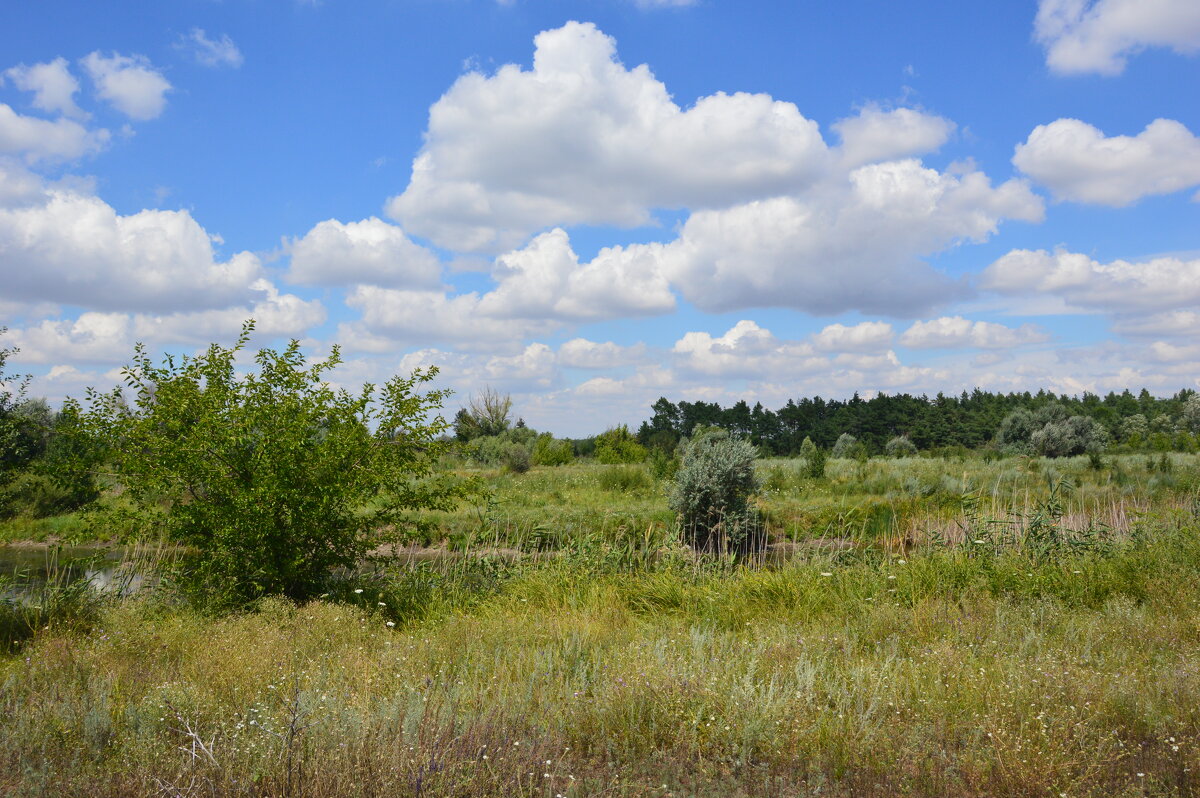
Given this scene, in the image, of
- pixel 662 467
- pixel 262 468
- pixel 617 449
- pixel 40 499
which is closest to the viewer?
pixel 262 468

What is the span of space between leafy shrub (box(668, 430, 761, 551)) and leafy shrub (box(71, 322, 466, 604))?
Answer: 5792mm

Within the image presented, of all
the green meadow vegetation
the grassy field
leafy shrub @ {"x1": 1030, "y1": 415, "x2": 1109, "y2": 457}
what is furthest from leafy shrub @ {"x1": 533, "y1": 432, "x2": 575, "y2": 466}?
the grassy field

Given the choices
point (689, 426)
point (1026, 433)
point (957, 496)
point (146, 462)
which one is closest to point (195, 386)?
point (146, 462)

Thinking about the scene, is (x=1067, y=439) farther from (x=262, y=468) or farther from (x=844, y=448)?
(x=262, y=468)

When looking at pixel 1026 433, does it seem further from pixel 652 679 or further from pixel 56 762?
pixel 56 762

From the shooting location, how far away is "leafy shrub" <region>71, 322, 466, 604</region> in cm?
747

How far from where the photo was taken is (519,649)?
538 centimetres

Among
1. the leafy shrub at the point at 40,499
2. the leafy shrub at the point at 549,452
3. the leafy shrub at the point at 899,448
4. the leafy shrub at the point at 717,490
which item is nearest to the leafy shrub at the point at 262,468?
the leafy shrub at the point at 717,490

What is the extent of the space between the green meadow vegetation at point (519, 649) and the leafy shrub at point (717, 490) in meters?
1.12

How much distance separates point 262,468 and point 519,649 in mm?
→ 3575

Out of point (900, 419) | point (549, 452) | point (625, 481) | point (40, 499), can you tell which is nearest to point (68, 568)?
→ point (625, 481)

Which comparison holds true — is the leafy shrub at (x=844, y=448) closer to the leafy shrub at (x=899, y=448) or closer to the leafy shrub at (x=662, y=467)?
the leafy shrub at (x=899, y=448)

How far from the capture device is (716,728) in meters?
3.79

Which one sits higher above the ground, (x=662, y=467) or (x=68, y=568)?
(x=662, y=467)
